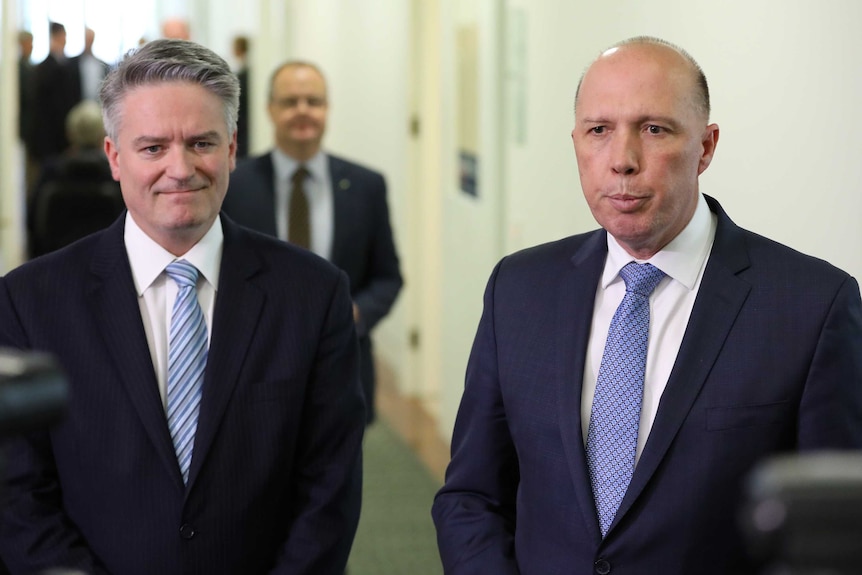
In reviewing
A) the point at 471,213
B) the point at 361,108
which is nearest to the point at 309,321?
the point at 471,213

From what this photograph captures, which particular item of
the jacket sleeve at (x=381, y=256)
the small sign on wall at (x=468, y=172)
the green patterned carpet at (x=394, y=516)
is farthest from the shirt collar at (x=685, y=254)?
the small sign on wall at (x=468, y=172)

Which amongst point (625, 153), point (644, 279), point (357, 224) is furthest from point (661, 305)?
point (357, 224)

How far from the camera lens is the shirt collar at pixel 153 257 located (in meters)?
2.13

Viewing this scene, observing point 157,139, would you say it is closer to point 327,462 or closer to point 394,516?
point 327,462

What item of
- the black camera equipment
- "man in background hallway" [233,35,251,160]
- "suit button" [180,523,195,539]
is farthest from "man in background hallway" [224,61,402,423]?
"man in background hallway" [233,35,251,160]

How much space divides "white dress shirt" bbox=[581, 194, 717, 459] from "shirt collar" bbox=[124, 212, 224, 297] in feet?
2.39

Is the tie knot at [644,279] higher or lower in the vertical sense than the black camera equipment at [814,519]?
higher

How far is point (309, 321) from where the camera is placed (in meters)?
2.17

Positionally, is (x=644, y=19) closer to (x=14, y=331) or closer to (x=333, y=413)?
(x=333, y=413)

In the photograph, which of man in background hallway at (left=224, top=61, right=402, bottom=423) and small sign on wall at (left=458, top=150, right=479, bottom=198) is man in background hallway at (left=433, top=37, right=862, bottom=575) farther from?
small sign on wall at (left=458, top=150, right=479, bottom=198)

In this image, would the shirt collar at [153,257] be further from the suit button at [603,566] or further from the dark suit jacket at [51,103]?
the dark suit jacket at [51,103]

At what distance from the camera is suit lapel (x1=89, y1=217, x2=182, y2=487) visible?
2018 mm

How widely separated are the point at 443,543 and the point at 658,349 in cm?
53

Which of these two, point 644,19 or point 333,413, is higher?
point 644,19
